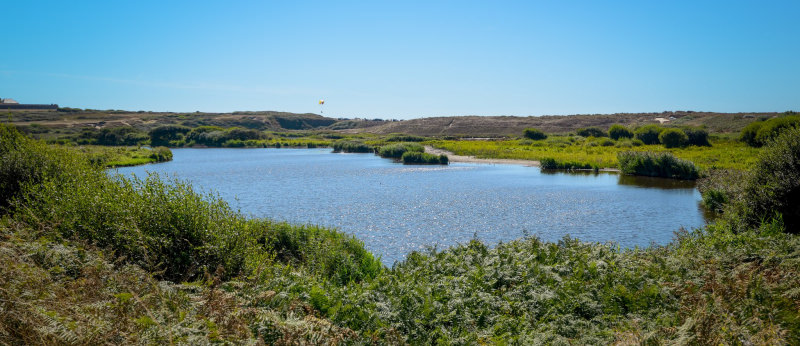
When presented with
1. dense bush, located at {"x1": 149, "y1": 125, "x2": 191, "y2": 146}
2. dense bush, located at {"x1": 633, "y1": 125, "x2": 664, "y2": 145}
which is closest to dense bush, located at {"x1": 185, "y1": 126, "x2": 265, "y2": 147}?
dense bush, located at {"x1": 149, "y1": 125, "x2": 191, "y2": 146}

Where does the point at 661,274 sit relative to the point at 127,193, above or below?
below

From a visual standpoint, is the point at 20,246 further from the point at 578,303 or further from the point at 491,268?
the point at 578,303

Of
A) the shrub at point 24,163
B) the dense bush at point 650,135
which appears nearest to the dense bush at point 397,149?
the dense bush at point 650,135

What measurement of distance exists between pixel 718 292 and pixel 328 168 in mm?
42880

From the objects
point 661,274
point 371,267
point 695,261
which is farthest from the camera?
point 371,267

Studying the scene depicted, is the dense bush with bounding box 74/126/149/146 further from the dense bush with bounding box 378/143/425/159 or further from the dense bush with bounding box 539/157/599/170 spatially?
the dense bush with bounding box 539/157/599/170

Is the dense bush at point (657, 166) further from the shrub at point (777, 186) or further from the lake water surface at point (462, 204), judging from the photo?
the shrub at point (777, 186)

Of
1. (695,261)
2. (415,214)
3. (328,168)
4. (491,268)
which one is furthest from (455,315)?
(328,168)

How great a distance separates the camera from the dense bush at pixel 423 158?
5359 cm

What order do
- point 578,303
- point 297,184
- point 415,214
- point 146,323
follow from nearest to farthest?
1. point 146,323
2. point 578,303
3. point 415,214
4. point 297,184

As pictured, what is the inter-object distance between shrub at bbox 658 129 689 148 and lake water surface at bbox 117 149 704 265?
22766 millimetres

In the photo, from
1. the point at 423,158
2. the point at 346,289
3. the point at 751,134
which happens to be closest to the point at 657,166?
the point at 751,134

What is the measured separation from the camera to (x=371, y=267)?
13.0 m

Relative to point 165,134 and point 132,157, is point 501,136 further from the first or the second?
point 132,157
